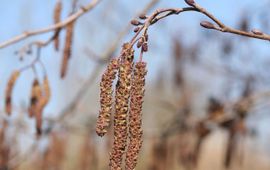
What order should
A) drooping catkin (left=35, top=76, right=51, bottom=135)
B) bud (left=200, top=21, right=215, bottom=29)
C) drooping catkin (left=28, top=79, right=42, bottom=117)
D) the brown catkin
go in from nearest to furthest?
the brown catkin
bud (left=200, top=21, right=215, bottom=29)
drooping catkin (left=35, top=76, right=51, bottom=135)
drooping catkin (left=28, top=79, right=42, bottom=117)

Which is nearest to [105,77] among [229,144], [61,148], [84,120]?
[229,144]

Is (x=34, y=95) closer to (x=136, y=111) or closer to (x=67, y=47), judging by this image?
(x=67, y=47)

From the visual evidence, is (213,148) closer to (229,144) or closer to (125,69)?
(229,144)

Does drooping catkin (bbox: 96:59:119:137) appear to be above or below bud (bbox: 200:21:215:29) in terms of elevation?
below

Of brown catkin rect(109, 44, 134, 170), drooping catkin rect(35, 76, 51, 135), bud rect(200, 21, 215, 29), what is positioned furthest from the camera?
drooping catkin rect(35, 76, 51, 135)

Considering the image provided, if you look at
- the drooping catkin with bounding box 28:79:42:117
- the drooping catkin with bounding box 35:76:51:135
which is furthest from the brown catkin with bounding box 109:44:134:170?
the drooping catkin with bounding box 28:79:42:117

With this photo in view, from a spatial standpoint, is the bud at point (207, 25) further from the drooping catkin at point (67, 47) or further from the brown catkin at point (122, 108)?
the drooping catkin at point (67, 47)

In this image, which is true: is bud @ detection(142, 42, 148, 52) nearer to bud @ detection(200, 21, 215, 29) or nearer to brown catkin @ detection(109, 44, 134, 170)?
brown catkin @ detection(109, 44, 134, 170)
